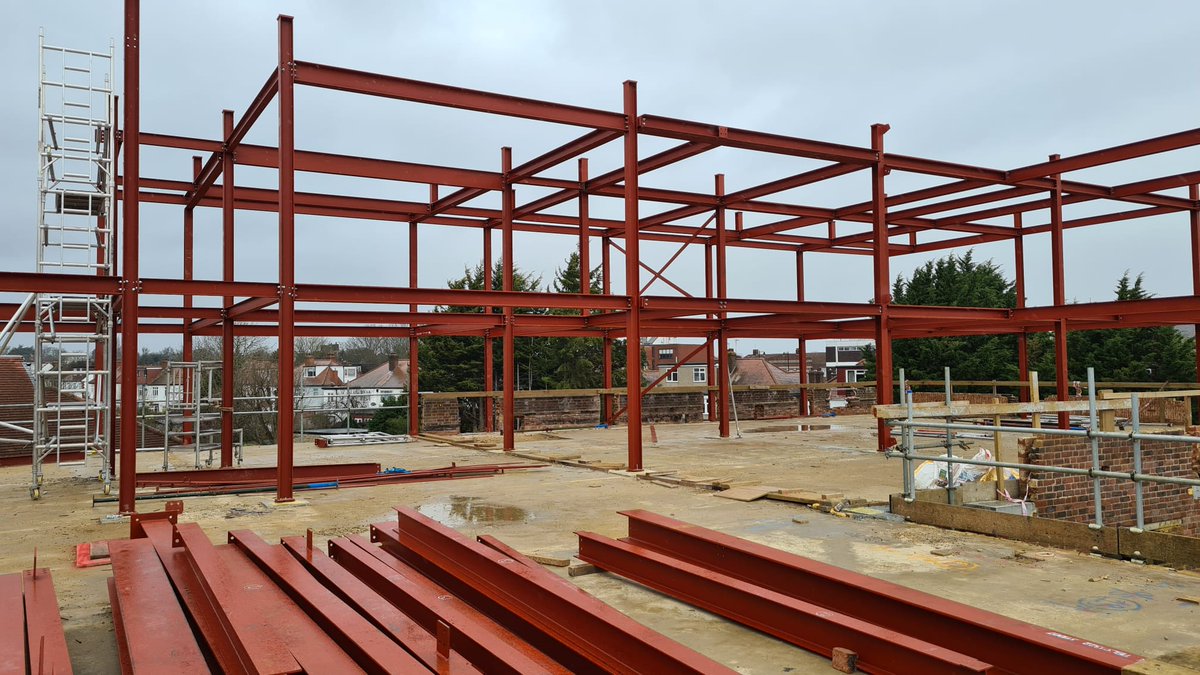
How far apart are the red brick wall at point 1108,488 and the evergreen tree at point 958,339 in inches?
829

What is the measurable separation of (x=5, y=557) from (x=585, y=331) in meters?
15.0

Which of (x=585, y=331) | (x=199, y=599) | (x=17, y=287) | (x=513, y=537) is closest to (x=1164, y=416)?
(x=585, y=331)

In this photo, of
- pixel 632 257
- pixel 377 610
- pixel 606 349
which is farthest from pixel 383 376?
pixel 377 610

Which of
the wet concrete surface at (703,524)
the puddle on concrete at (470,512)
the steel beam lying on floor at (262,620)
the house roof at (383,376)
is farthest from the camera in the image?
the house roof at (383,376)

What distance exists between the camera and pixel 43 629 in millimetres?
4848

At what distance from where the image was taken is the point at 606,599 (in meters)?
6.34

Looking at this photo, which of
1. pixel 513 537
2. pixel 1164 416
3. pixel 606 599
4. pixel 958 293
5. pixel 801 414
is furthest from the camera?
pixel 958 293

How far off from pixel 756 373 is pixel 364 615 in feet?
233

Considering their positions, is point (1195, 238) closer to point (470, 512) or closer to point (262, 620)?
point (470, 512)

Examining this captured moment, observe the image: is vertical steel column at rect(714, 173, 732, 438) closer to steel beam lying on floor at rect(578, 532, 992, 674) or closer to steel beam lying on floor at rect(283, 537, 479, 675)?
steel beam lying on floor at rect(578, 532, 992, 674)

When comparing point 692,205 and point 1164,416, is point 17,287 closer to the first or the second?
point 692,205

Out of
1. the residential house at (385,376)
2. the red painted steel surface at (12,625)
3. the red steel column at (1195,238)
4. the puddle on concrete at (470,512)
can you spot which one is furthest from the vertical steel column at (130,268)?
the residential house at (385,376)

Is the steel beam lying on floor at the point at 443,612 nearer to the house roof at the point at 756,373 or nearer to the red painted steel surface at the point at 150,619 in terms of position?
the red painted steel surface at the point at 150,619

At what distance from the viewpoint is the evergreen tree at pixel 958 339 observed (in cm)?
3478
